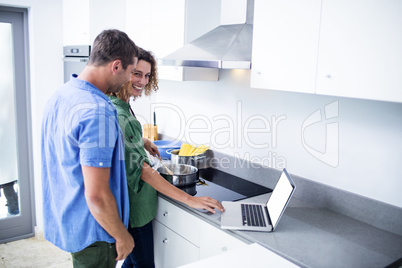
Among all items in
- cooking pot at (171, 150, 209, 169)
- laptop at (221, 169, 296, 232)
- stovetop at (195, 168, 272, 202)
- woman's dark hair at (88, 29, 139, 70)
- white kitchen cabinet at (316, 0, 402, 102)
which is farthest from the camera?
cooking pot at (171, 150, 209, 169)

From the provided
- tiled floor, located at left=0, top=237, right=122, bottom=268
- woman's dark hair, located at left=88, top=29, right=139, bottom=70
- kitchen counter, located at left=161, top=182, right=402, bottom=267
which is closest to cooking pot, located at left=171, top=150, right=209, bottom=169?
kitchen counter, located at left=161, top=182, right=402, bottom=267

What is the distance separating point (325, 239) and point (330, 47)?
31.1 inches

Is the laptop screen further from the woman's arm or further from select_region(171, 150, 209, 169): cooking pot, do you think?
select_region(171, 150, 209, 169): cooking pot

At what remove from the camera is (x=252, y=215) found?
5.51 ft

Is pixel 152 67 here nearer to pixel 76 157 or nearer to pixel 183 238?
pixel 76 157

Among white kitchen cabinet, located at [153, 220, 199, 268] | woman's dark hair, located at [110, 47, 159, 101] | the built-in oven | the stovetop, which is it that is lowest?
white kitchen cabinet, located at [153, 220, 199, 268]

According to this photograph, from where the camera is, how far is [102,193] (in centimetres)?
137

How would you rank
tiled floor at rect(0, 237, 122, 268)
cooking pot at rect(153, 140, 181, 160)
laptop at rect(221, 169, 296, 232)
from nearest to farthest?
laptop at rect(221, 169, 296, 232) → cooking pot at rect(153, 140, 181, 160) → tiled floor at rect(0, 237, 122, 268)

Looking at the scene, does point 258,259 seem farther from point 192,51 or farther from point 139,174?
point 192,51

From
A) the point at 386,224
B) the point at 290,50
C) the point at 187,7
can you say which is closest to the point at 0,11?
the point at 187,7

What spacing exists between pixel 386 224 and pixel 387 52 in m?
0.82

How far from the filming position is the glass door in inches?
119

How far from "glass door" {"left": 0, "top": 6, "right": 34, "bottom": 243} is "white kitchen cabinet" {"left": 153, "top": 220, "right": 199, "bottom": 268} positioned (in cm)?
173

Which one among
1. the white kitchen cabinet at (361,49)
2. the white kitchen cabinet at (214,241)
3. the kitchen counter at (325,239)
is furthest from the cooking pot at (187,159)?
the white kitchen cabinet at (361,49)
